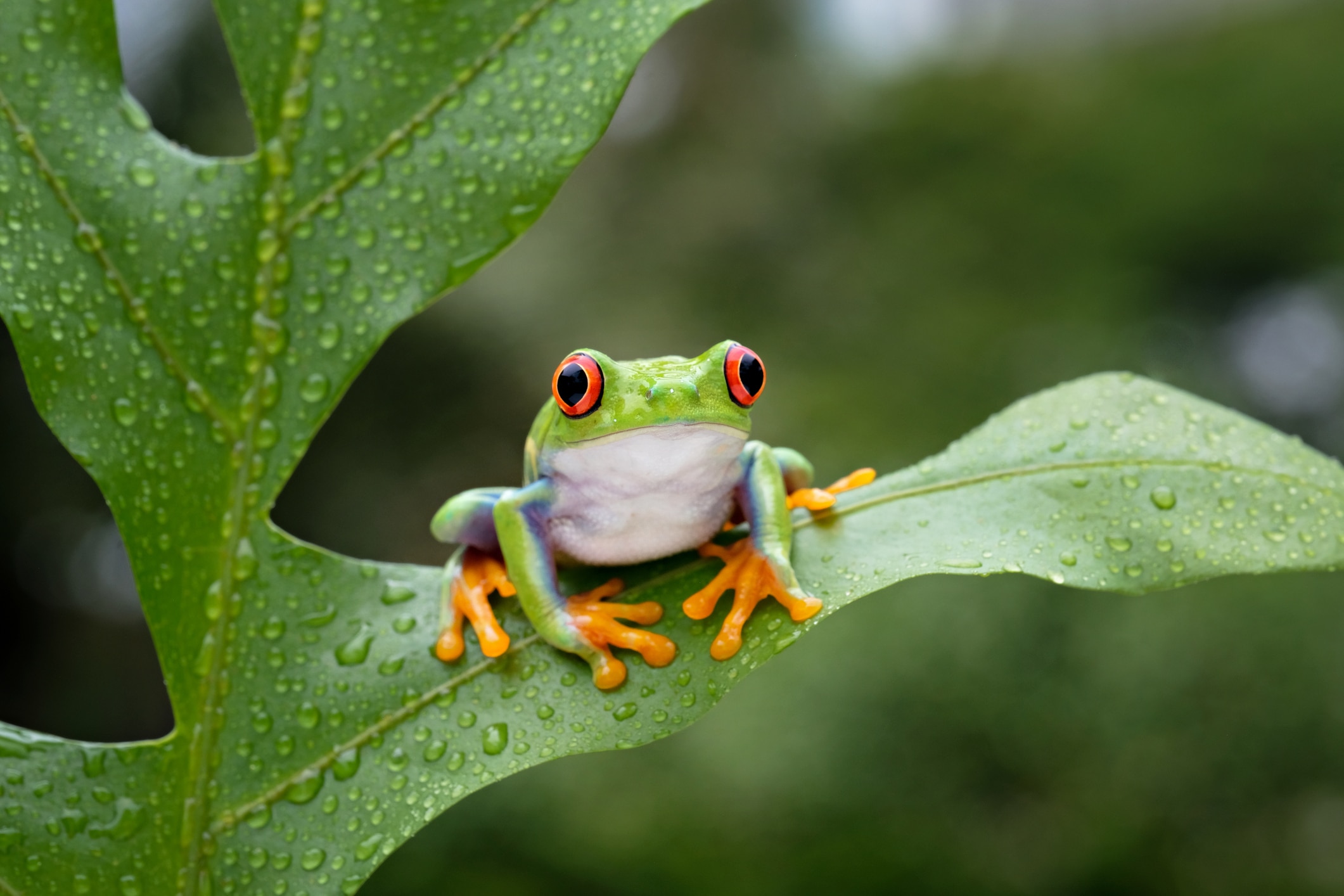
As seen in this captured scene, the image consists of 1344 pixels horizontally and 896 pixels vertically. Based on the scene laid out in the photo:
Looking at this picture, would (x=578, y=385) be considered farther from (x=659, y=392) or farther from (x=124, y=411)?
(x=124, y=411)

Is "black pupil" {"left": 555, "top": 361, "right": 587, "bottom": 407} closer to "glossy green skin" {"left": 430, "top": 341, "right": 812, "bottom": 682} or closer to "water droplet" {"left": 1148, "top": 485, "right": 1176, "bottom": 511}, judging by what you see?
"glossy green skin" {"left": 430, "top": 341, "right": 812, "bottom": 682}

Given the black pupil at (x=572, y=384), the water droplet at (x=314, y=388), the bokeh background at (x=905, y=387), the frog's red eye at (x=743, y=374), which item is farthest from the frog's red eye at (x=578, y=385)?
the bokeh background at (x=905, y=387)

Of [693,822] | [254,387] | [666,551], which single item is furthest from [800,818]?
[254,387]

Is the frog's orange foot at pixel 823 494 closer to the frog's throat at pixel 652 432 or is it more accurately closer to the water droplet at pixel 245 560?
the frog's throat at pixel 652 432

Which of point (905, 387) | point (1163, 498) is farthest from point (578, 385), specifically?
point (905, 387)

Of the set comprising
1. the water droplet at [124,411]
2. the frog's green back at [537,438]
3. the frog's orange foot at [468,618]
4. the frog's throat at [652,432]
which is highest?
the frog's green back at [537,438]

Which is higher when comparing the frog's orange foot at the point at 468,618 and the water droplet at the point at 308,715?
the frog's orange foot at the point at 468,618
